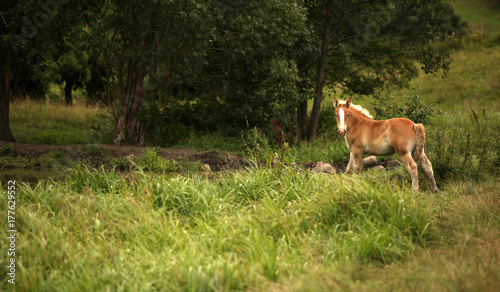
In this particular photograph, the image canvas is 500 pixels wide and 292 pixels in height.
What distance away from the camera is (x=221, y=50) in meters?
13.8

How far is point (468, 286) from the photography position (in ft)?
13.9

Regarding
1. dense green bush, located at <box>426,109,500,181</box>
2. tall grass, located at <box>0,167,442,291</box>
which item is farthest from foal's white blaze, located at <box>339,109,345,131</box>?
dense green bush, located at <box>426,109,500,181</box>

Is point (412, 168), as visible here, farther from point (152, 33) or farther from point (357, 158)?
point (152, 33)

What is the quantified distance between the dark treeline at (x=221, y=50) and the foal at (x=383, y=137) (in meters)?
4.20

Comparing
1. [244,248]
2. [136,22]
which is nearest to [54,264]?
[244,248]

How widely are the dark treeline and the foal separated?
165 inches

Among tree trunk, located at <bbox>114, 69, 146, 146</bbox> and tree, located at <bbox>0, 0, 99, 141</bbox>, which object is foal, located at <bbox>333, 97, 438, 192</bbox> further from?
tree, located at <bbox>0, 0, 99, 141</bbox>

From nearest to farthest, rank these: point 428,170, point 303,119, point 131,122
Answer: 1. point 428,170
2. point 131,122
3. point 303,119

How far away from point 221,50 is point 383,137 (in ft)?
22.6

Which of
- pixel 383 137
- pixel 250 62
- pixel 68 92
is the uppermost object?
pixel 250 62

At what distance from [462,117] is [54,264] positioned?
13.3 meters

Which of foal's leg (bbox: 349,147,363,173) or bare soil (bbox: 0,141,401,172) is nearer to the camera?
foal's leg (bbox: 349,147,363,173)

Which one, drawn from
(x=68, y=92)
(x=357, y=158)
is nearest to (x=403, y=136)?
(x=357, y=158)

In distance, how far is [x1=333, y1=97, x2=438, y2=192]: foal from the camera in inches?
314
